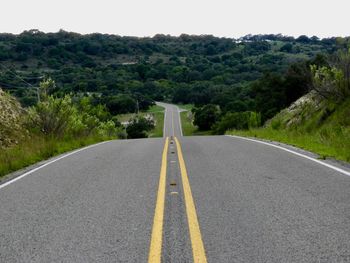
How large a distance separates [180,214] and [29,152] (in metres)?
8.77

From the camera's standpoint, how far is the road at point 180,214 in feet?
14.1

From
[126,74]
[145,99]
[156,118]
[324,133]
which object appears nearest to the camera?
[324,133]

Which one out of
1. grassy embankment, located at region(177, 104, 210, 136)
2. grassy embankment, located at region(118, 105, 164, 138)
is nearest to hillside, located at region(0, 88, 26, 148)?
grassy embankment, located at region(118, 105, 164, 138)

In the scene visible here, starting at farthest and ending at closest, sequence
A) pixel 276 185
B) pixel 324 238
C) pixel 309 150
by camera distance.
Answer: pixel 309 150, pixel 276 185, pixel 324 238

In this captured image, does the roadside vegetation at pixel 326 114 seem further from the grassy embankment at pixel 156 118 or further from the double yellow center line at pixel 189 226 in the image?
the grassy embankment at pixel 156 118

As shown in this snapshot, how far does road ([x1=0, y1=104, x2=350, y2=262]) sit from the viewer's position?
4289 millimetres

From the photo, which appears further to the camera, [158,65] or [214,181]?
[158,65]

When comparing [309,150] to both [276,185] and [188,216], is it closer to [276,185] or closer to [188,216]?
[276,185]

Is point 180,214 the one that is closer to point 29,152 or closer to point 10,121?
point 29,152

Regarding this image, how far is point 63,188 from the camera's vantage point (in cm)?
781

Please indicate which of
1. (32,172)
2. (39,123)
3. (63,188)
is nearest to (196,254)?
(63,188)

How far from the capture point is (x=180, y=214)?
5.67 meters

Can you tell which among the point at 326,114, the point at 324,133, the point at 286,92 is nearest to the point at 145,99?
the point at 286,92

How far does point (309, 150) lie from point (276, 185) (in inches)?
207
